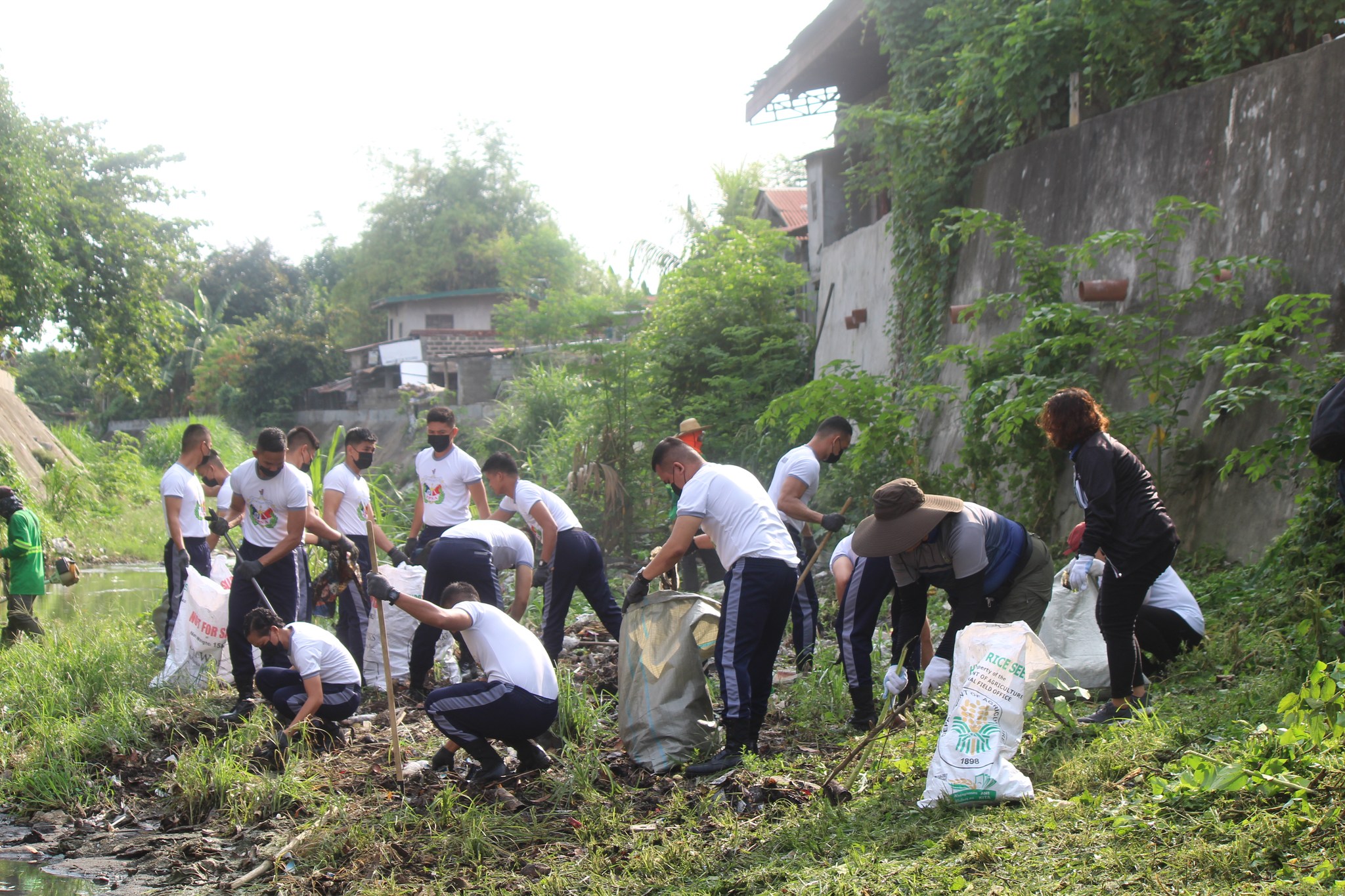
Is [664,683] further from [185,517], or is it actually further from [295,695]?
[185,517]

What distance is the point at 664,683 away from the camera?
525cm

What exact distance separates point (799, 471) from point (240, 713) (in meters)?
3.65

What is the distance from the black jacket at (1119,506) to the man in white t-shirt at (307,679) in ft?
13.0

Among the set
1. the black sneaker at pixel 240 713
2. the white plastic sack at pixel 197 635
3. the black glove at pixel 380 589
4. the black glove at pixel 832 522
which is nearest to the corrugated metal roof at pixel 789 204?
the black glove at pixel 832 522

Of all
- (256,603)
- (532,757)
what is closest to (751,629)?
(532,757)

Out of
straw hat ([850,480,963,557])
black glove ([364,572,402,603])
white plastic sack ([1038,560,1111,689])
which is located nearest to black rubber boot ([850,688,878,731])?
white plastic sack ([1038,560,1111,689])

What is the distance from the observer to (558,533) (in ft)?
22.1

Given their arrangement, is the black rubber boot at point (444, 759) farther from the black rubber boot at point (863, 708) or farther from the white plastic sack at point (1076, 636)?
the white plastic sack at point (1076, 636)

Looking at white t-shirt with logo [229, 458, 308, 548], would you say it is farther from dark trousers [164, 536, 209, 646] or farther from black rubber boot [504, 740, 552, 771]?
black rubber boot [504, 740, 552, 771]

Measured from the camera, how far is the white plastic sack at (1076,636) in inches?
220

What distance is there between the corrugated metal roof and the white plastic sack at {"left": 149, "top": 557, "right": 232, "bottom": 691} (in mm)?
21120

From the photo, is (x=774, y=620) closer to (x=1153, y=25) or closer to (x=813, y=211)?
(x=1153, y=25)

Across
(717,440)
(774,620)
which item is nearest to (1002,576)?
(774,620)

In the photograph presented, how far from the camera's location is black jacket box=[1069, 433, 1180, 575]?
468 centimetres
